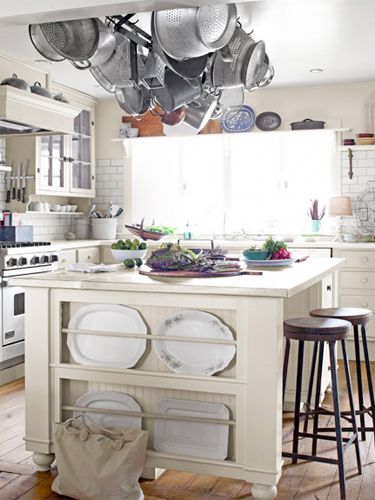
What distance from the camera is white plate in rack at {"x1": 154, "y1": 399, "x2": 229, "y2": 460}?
3232 mm

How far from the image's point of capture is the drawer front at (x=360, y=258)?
6238mm

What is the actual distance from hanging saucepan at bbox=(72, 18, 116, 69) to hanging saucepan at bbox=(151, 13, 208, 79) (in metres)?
0.24

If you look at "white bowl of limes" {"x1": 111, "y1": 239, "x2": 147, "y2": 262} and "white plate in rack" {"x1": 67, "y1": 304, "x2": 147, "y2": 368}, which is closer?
"white plate in rack" {"x1": 67, "y1": 304, "x2": 147, "y2": 368}

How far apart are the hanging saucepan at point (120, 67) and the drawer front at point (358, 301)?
126 inches

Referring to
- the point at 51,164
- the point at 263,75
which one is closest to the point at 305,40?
the point at 263,75

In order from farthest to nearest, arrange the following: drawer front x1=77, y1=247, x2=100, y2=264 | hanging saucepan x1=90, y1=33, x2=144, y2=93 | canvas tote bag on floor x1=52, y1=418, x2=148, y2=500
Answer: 1. drawer front x1=77, y1=247, x2=100, y2=264
2. hanging saucepan x1=90, y1=33, x2=144, y2=93
3. canvas tote bag on floor x1=52, y1=418, x2=148, y2=500

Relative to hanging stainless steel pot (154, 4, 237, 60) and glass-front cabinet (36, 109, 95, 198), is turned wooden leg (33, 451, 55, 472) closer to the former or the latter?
hanging stainless steel pot (154, 4, 237, 60)

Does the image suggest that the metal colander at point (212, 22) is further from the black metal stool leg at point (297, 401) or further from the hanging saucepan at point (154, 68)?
the black metal stool leg at point (297, 401)

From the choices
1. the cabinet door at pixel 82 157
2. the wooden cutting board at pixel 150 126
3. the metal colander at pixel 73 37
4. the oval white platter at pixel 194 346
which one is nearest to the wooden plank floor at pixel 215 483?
the oval white platter at pixel 194 346

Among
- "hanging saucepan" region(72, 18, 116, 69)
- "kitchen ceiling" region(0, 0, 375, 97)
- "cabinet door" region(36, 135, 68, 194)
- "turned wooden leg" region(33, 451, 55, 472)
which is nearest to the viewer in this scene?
"turned wooden leg" region(33, 451, 55, 472)

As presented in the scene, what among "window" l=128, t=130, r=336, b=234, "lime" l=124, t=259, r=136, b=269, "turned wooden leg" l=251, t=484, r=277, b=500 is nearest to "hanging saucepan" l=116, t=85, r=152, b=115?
"lime" l=124, t=259, r=136, b=269

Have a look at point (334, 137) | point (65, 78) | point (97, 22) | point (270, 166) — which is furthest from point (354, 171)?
point (97, 22)

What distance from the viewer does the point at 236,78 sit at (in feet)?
13.3

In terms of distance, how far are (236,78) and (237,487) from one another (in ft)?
7.50
